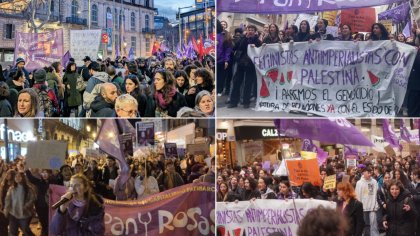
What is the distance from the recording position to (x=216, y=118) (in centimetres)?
313

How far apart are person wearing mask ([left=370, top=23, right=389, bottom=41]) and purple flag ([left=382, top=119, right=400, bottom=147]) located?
1.59ft

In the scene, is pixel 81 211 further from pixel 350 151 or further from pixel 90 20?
pixel 350 151

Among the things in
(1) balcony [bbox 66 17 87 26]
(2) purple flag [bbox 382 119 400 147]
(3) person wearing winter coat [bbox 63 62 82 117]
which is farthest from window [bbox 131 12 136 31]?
(2) purple flag [bbox 382 119 400 147]

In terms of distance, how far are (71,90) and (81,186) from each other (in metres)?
0.60

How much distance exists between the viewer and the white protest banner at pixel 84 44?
3283mm

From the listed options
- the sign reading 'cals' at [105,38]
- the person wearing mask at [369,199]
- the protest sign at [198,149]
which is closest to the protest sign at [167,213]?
the protest sign at [198,149]

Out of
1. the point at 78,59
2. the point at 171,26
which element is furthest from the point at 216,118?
the point at 78,59

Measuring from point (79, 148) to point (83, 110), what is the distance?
0.24 metres

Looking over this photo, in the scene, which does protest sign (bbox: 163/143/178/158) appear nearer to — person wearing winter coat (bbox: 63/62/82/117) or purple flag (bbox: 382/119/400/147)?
person wearing winter coat (bbox: 63/62/82/117)

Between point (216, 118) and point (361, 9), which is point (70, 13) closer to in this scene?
point (216, 118)

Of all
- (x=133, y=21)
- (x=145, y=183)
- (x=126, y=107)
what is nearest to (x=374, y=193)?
(x=145, y=183)

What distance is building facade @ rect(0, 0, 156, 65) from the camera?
3.27m

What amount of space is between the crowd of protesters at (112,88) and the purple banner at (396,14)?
1028mm

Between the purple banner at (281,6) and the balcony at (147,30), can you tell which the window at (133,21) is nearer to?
the balcony at (147,30)
